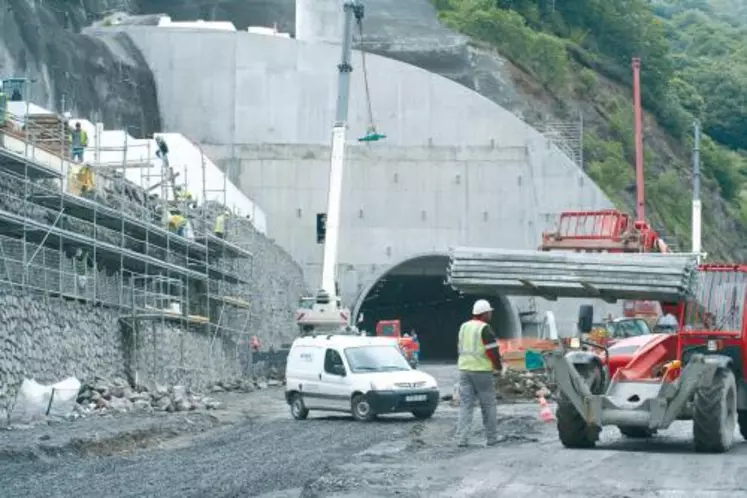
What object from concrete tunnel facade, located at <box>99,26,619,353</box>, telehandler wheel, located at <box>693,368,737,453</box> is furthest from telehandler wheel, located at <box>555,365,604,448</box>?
concrete tunnel facade, located at <box>99,26,619,353</box>

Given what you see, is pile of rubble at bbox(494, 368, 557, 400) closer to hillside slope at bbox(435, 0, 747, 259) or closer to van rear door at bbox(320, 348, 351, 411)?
van rear door at bbox(320, 348, 351, 411)

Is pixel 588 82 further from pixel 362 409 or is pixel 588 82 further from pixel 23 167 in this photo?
pixel 362 409

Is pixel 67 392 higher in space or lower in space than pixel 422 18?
lower

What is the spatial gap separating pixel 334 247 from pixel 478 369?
22.3m

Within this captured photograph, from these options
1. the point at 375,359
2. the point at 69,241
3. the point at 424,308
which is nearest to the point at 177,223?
the point at 69,241

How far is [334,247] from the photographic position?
4209 centimetres

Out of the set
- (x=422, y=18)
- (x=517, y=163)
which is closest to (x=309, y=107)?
(x=517, y=163)

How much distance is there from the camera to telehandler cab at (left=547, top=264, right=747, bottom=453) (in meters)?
18.4

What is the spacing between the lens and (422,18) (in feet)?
279

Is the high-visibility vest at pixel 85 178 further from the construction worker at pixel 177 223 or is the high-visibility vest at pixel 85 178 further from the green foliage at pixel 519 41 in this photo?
the green foliage at pixel 519 41

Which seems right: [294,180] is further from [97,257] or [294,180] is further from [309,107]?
[97,257]

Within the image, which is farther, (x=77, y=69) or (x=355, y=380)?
(x=77, y=69)

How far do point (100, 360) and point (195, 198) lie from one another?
14.6 meters

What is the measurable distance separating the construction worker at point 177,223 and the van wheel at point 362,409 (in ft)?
48.6
